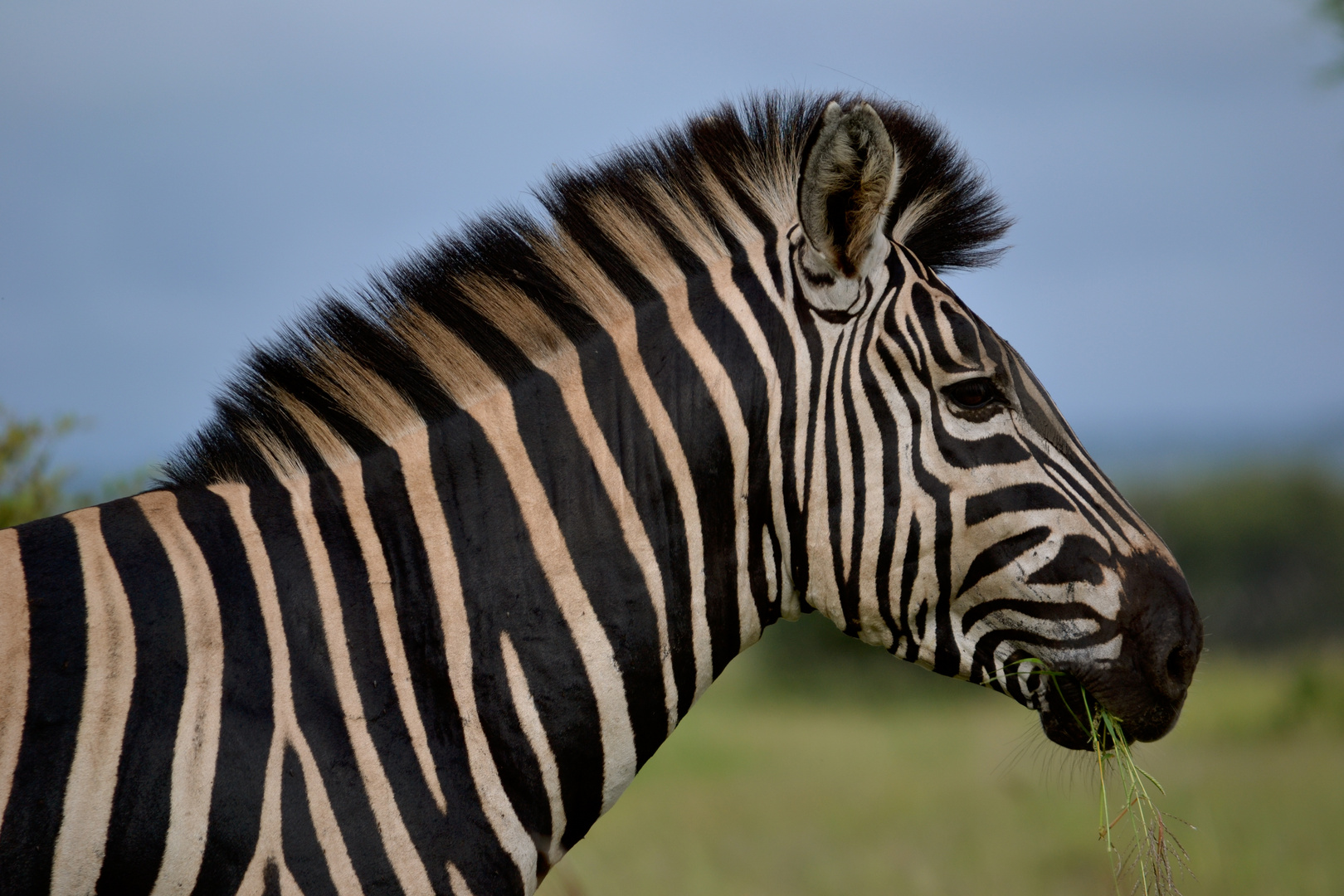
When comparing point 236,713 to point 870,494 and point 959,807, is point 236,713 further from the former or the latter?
point 959,807

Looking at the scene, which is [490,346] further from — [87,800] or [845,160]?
[87,800]

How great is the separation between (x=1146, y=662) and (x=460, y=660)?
1969 mm

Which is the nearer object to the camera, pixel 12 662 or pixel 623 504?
pixel 12 662

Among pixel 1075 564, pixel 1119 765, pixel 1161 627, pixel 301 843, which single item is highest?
pixel 301 843

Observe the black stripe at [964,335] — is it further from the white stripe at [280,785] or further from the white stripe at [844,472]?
the white stripe at [280,785]

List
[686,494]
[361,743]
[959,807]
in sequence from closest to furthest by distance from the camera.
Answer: [361,743] → [686,494] → [959,807]

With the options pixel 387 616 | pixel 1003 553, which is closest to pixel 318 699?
pixel 387 616

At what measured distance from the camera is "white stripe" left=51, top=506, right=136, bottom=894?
2295mm

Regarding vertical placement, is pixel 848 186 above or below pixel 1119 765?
above

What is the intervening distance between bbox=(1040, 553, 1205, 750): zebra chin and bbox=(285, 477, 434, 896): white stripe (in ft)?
6.25

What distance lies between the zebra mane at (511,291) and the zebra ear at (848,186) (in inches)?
7.2

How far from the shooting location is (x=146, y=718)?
2395 millimetres

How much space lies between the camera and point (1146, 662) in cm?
272

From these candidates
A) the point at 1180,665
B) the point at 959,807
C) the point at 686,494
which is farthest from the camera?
the point at 959,807
